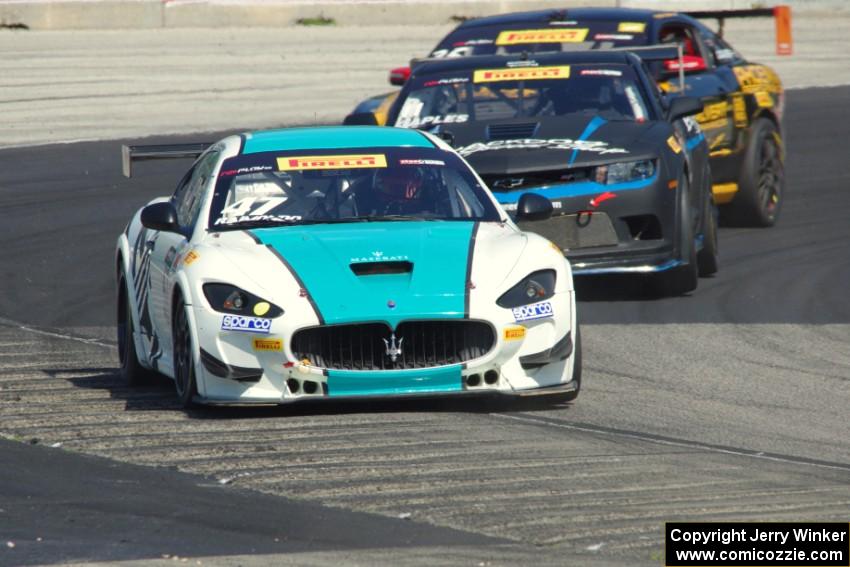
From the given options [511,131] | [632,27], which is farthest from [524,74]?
[632,27]

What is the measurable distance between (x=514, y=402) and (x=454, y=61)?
468cm

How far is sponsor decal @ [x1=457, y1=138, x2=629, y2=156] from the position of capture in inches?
464

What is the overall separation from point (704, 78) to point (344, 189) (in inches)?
237

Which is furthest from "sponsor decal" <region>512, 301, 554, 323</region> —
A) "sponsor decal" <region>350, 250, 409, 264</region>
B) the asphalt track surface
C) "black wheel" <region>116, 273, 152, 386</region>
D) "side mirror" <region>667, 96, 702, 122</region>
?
"side mirror" <region>667, 96, 702, 122</region>

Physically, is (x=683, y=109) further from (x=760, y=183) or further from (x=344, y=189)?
(x=344, y=189)

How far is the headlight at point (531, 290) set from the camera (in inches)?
327

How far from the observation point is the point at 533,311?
834cm

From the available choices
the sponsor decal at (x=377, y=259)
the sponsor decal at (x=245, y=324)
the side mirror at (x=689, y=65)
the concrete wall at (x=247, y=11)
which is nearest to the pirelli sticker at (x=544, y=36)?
the side mirror at (x=689, y=65)

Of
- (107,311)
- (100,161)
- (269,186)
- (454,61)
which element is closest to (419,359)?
(269,186)

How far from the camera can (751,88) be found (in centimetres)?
1498

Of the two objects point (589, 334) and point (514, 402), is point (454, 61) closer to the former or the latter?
point (589, 334)

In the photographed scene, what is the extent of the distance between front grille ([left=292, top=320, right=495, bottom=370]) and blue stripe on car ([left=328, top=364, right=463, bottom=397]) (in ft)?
0.12

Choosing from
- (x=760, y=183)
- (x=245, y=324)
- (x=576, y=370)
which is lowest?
(x=760, y=183)

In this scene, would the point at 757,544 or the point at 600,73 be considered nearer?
the point at 757,544
